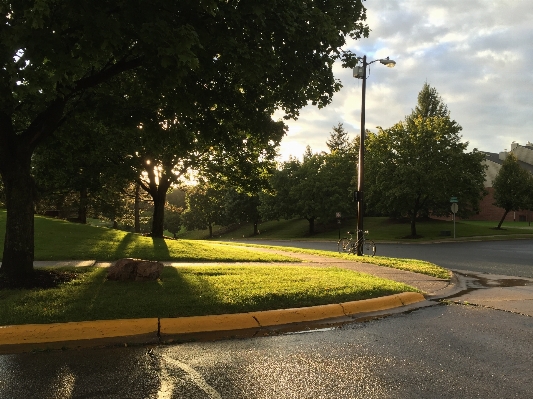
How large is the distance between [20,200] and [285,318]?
4925 mm

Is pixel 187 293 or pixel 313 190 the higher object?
pixel 313 190

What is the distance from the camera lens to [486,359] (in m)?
4.52

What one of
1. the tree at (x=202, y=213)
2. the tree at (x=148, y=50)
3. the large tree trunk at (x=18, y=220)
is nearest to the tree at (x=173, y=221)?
the tree at (x=202, y=213)

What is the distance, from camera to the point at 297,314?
6027 mm

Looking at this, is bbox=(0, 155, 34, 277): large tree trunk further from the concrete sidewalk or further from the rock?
the concrete sidewalk

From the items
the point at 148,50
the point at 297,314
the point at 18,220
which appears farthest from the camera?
the point at 18,220

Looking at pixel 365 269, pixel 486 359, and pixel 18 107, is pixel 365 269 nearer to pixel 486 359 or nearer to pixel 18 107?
pixel 486 359

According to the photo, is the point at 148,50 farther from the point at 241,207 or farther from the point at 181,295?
the point at 241,207

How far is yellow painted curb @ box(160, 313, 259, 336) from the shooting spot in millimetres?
5231

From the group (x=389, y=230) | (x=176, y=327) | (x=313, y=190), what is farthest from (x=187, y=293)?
(x=313, y=190)

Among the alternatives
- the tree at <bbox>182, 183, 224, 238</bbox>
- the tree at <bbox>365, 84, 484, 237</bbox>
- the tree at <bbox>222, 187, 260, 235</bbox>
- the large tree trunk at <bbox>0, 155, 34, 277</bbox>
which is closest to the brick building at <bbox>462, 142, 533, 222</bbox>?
the tree at <bbox>365, 84, 484, 237</bbox>

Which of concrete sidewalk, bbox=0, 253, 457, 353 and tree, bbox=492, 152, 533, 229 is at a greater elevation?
tree, bbox=492, 152, 533, 229

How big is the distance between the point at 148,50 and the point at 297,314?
14.6ft

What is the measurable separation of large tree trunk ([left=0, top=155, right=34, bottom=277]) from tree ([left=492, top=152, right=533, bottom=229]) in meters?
44.1
